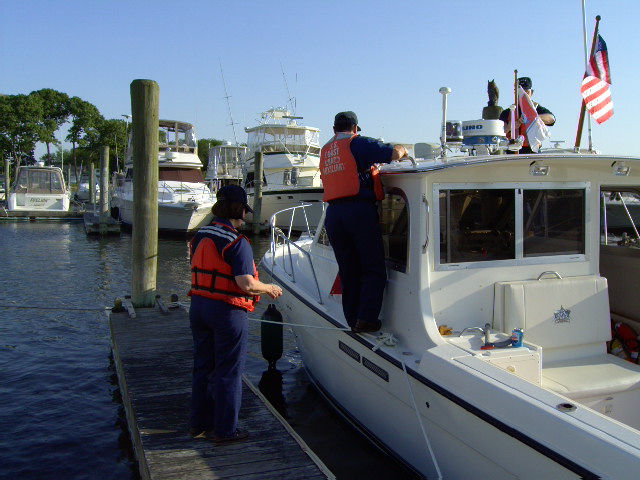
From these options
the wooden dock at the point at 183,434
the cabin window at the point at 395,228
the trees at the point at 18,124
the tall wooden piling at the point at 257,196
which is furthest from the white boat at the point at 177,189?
the trees at the point at 18,124

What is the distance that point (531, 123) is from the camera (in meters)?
4.67

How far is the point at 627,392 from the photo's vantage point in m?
3.85

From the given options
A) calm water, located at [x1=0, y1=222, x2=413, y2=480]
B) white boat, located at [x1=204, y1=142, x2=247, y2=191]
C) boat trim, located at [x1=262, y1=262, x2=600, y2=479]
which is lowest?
calm water, located at [x1=0, y1=222, x2=413, y2=480]

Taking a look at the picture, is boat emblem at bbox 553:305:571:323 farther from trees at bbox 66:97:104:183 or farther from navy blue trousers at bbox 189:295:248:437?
trees at bbox 66:97:104:183

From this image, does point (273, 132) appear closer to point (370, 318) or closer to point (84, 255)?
point (84, 255)

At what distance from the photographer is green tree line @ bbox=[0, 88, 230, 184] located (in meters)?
45.0

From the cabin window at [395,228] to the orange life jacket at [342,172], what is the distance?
0.16 meters

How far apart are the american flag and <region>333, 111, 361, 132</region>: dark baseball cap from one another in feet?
7.35

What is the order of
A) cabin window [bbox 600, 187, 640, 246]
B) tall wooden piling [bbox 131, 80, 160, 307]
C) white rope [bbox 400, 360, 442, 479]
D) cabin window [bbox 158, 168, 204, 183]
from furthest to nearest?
cabin window [bbox 158, 168, 204, 183] → tall wooden piling [bbox 131, 80, 160, 307] → cabin window [bbox 600, 187, 640, 246] → white rope [bbox 400, 360, 442, 479]

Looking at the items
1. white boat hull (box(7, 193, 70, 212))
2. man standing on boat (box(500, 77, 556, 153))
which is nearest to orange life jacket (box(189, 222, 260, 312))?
man standing on boat (box(500, 77, 556, 153))

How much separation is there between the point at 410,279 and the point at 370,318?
0.47 metres

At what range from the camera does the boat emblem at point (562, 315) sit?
166 inches

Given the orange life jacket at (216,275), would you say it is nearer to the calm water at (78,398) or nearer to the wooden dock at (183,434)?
the wooden dock at (183,434)

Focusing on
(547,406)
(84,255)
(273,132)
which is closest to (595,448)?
(547,406)
